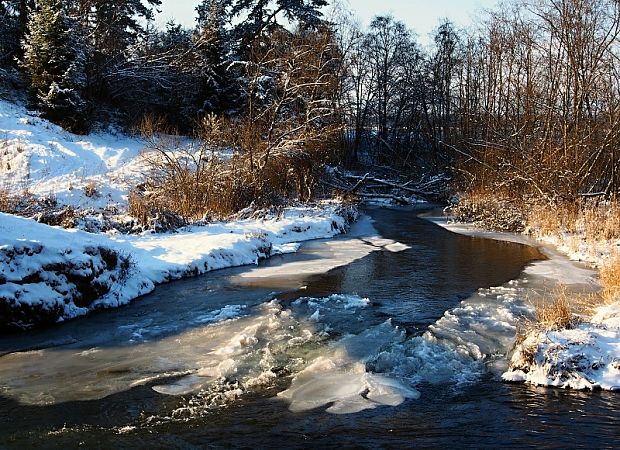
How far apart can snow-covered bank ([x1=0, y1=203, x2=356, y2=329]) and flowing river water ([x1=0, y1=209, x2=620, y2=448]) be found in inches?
15.2

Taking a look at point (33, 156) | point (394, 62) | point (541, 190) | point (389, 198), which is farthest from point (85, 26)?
point (394, 62)

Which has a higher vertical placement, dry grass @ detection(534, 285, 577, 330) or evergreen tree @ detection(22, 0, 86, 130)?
evergreen tree @ detection(22, 0, 86, 130)

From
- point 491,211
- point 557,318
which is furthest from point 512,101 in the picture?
point 557,318

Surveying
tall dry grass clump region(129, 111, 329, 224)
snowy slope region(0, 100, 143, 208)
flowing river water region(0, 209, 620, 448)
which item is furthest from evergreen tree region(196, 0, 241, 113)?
flowing river water region(0, 209, 620, 448)

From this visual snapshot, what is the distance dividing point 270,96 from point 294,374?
1765cm

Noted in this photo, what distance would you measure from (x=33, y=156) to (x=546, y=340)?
18562 millimetres

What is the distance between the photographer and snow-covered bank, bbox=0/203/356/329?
7.57 m

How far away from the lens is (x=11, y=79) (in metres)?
24.1

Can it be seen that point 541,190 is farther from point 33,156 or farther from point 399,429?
point 33,156

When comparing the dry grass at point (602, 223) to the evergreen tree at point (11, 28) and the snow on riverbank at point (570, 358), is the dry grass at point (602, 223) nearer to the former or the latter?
the snow on riverbank at point (570, 358)

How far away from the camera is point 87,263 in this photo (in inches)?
335

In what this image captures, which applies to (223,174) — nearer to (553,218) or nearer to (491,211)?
(491,211)

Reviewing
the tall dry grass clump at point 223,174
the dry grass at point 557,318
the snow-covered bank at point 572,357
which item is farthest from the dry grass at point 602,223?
the tall dry grass clump at point 223,174

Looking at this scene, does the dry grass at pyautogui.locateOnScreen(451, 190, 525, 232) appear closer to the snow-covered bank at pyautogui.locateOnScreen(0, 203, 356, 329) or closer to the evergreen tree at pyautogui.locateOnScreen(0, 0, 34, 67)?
the snow-covered bank at pyautogui.locateOnScreen(0, 203, 356, 329)
